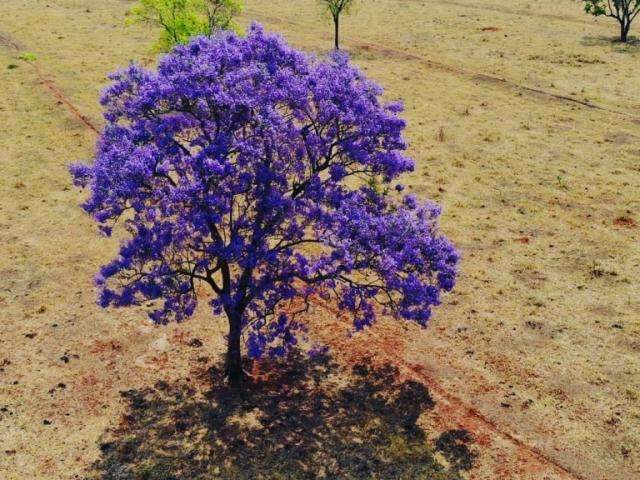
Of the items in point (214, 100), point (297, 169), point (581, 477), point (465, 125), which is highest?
point (214, 100)

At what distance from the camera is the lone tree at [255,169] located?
16.5 metres

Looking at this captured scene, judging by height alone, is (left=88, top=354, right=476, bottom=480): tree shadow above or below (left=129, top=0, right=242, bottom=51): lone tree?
below

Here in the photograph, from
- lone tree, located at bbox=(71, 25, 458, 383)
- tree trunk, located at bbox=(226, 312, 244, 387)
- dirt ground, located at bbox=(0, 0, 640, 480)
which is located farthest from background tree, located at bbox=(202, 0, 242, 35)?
tree trunk, located at bbox=(226, 312, 244, 387)

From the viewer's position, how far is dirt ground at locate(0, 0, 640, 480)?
20109 millimetres

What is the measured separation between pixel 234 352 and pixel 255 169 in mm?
6878

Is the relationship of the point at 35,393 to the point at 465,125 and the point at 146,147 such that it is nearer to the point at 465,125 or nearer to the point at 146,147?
the point at 146,147

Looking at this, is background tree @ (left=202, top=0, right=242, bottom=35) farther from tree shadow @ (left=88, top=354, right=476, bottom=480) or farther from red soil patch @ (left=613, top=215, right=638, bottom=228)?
tree shadow @ (left=88, top=354, right=476, bottom=480)

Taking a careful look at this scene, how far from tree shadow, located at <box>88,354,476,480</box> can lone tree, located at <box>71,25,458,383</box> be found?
10.2 ft

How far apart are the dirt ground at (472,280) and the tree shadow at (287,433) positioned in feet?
2.43

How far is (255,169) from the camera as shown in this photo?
17.0 metres

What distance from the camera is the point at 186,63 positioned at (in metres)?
17.0

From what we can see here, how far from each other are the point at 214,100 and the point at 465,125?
100 ft

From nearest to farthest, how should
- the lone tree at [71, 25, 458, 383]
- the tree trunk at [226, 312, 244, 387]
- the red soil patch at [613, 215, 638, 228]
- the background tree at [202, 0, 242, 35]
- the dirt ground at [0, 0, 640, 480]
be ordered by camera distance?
the lone tree at [71, 25, 458, 383] < the dirt ground at [0, 0, 640, 480] < the tree trunk at [226, 312, 244, 387] < the red soil patch at [613, 215, 638, 228] < the background tree at [202, 0, 242, 35]

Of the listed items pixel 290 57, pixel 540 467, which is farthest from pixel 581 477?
pixel 290 57
